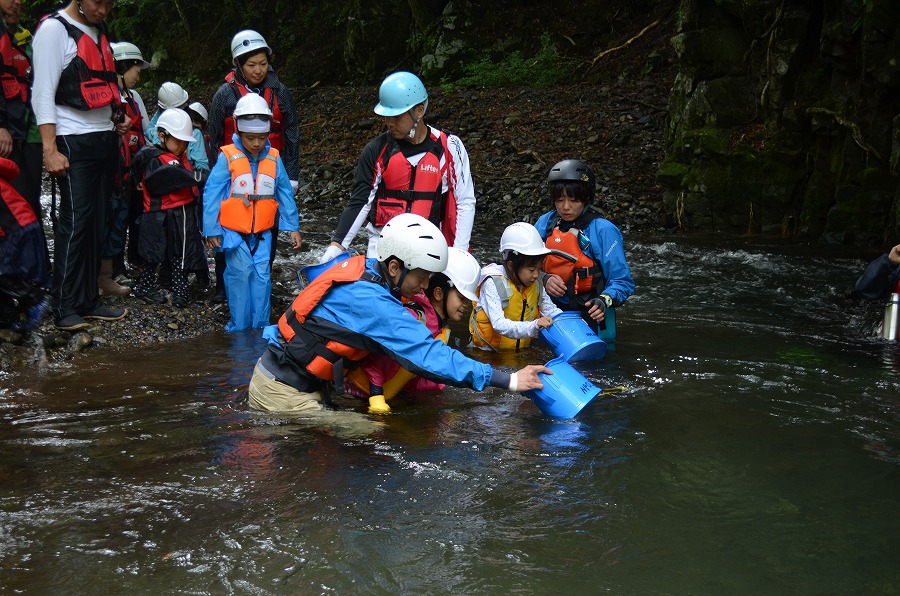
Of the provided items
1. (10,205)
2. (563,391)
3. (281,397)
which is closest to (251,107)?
(10,205)

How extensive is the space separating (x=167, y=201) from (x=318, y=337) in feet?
11.2

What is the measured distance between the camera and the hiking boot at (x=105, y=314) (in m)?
7.27

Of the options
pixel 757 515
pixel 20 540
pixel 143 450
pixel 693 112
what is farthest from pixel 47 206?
pixel 757 515

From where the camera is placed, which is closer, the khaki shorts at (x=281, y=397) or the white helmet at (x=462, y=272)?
the khaki shorts at (x=281, y=397)

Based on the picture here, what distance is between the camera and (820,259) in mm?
11188

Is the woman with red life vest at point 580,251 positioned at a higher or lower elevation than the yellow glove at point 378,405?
higher

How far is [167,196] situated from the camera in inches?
307

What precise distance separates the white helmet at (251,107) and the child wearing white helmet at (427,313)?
245 cm

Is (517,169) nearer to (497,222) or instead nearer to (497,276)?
(497,222)

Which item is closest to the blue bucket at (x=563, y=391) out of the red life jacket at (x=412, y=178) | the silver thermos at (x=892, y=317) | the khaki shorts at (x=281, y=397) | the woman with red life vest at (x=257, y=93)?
the khaki shorts at (x=281, y=397)

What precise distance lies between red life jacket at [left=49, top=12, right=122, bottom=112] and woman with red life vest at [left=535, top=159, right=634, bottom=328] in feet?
11.0

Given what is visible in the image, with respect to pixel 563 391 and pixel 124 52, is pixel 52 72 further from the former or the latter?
pixel 563 391

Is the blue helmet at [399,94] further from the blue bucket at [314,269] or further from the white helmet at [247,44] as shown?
the white helmet at [247,44]

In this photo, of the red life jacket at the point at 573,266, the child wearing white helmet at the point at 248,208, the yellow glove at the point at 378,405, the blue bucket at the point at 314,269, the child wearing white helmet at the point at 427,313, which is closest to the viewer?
the yellow glove at the point at 378,405
